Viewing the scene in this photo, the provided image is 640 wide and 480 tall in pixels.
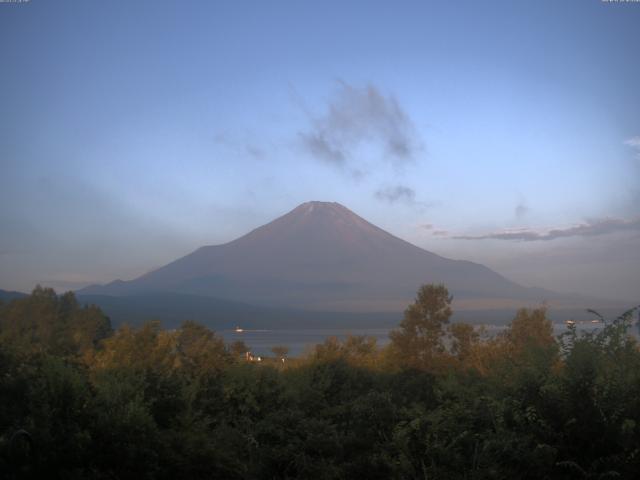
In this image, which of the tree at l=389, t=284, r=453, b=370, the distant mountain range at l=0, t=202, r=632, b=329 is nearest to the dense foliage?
the tree at l=389, t=284, r=453, b=370

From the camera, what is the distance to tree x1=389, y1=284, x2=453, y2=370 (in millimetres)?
26500

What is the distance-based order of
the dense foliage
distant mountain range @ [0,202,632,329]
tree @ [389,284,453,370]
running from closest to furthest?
1. the dense foliage
2. tree @ [389,284,453,370]
3. distant mountain range @ [0,202,632,329]

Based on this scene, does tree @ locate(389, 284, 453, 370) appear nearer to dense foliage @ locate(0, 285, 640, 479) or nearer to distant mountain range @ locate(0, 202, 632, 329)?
A: dense foliage @ locate(0, 285, 640, 479)

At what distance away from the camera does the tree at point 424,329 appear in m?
26.5

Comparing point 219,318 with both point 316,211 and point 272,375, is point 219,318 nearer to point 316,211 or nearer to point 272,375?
point 316,211

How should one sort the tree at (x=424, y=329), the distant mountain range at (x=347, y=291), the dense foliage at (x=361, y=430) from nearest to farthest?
the dense foliage at (x=361, y=430), the tree at (x=424, y=329), the distant mountain range at (x=347, y=291)

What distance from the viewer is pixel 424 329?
27500 millimetres

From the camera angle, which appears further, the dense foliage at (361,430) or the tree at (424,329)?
the tree at (424,329)

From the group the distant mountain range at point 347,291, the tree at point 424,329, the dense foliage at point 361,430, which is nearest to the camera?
the dense foliage at point 361,430

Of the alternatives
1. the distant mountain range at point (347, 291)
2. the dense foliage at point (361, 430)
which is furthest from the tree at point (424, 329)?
the distant mountain range at point (347, 291)

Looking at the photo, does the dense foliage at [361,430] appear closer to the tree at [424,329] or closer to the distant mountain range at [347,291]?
the tree at [424,329]

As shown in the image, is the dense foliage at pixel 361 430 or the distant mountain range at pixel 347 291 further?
the distant mountain range at pixel 347 291

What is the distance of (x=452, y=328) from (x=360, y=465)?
24043 mm

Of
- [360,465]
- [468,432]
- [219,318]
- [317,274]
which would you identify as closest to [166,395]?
[360,465]
